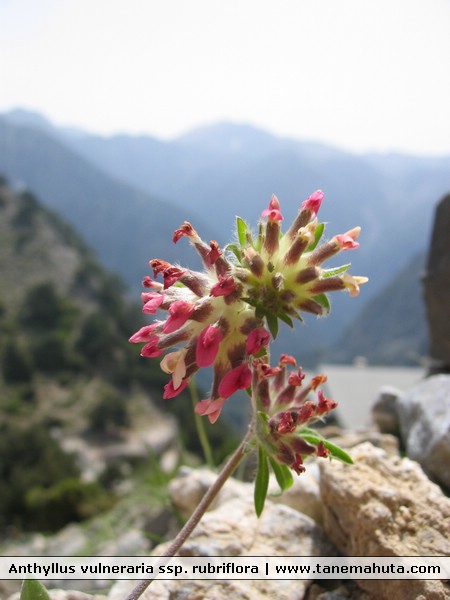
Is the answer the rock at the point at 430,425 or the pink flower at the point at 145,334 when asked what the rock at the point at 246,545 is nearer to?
the rock at the point at 430,425

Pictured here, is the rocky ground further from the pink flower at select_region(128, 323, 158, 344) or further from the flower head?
the pink flower at select_region(128, 323, 158, 344)

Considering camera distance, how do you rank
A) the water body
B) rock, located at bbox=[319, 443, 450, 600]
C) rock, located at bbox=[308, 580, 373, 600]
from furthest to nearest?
the water body → rock, located at bbox=[308, 580, 373, 600] → rock, located at bbox=[319, 443, 450, 600]

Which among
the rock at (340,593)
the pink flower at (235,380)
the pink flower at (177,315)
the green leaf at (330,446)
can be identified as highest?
the pink flower at (177,315)

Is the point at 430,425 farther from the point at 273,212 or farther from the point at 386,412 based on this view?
the point at 273,212

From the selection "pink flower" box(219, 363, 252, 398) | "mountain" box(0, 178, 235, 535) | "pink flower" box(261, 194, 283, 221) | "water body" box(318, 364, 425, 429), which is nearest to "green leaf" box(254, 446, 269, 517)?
"pink flower" box(219, 363, 252, 398)

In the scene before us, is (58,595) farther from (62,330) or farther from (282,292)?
(62,330)

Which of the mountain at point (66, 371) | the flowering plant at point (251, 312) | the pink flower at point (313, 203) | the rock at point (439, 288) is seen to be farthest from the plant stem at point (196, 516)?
the mountain at point (66, 371)
